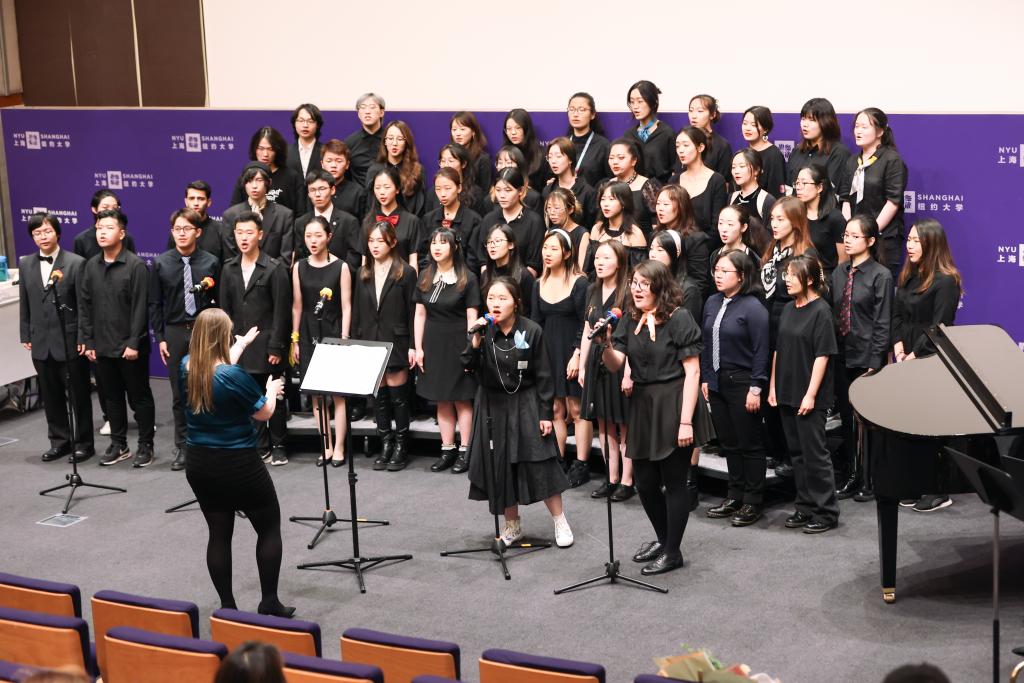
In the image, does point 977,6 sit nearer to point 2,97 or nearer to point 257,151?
point 257,151

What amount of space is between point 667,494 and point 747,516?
3.34 feet

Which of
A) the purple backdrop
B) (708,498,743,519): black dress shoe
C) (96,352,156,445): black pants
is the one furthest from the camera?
(96,352,156,445): black pants

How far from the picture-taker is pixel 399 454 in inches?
344

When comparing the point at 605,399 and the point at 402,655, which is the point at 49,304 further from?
the point at 402,655

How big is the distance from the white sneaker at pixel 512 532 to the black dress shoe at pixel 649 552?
688 mm

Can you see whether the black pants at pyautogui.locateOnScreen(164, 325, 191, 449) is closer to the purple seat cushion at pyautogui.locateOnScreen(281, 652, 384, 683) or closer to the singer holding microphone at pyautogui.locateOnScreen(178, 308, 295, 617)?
the singer holding microphone at pyautogui.locateOnScreen(178, 308, 295, 617)

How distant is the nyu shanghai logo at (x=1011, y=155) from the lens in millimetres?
8155

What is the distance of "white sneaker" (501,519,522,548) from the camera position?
7184 millimetres

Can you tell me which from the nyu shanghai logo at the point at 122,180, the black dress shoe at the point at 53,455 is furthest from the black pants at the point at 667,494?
the nyu shanghai logo at the point at 122,180

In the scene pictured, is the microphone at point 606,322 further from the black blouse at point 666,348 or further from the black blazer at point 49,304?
the black blazer at point 49,304

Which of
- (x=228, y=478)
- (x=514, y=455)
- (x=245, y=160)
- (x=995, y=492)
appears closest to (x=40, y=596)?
(x=228, y=478)

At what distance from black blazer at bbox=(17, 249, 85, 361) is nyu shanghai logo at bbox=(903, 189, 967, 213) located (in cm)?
572

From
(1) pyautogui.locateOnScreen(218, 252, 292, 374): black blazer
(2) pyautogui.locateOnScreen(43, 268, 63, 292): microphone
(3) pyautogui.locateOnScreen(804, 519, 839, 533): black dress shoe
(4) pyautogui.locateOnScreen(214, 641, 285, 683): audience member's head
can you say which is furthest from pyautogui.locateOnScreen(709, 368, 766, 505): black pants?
(4) pyautogui.locateOnScreen(214, 641, 285, 683): audience member's head

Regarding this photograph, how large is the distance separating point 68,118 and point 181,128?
1.32 meters
